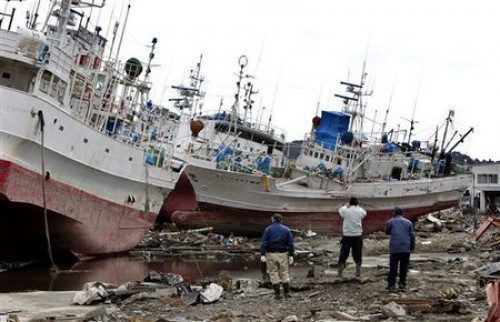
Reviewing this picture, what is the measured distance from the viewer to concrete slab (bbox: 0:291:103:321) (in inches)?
318

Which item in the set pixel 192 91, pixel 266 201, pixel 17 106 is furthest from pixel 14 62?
pixel 192 91

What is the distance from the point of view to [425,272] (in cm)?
1365

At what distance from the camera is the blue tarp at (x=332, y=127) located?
35.2m

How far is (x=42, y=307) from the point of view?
8898mm

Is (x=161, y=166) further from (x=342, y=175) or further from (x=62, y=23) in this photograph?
(x=342, y=175)

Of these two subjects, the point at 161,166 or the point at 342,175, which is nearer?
the point at 161,166

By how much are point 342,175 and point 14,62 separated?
68.1 feet

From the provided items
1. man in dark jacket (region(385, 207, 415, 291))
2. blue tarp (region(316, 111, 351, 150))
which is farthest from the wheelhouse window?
blue tarp (region(316, 111, 351, 150))

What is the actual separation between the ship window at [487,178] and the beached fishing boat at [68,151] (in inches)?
1882

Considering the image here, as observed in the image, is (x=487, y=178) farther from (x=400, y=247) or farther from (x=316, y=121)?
(x=400, y=247)

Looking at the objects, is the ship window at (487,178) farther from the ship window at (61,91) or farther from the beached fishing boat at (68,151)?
the ship window at (61,91)

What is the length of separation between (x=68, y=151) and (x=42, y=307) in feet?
23.7

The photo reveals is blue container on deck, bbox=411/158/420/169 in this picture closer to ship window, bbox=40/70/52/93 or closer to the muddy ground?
the muddy ground

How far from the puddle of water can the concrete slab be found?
1747mm
